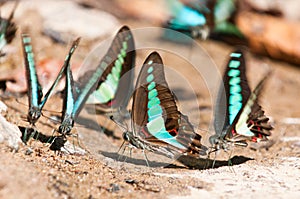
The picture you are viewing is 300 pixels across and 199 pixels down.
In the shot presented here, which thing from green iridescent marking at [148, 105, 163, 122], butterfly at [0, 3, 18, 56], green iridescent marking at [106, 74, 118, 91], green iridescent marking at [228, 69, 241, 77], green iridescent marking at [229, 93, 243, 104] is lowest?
green iridescent marking at [148, 105, 163, 122]

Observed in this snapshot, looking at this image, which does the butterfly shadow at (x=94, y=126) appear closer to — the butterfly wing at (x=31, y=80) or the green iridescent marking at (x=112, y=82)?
the green iridescent marking at (x=112, y=82)

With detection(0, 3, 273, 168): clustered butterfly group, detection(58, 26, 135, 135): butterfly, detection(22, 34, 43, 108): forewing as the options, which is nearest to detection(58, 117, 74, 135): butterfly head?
detection(0, 3, 273, 168): clustered butterfly group

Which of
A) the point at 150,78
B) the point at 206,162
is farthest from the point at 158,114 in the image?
the point at 206,162

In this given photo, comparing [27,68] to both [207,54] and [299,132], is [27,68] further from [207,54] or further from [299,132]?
[207,54]

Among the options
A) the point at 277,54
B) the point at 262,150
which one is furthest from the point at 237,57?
the point at 277,54

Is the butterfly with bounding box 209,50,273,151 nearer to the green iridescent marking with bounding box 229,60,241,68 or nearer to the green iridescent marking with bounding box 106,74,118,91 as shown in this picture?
the green iridescent marking with bounding box 229,60,241,68

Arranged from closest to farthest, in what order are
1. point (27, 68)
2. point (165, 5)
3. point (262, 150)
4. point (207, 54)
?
1. point (27, 68)
2. point (262, 150)
3. point (207, 54)
4. point (165, 5)

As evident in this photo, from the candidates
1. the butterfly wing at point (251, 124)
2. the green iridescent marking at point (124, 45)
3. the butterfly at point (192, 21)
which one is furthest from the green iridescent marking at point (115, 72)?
the butterfly at point (192, 21)
